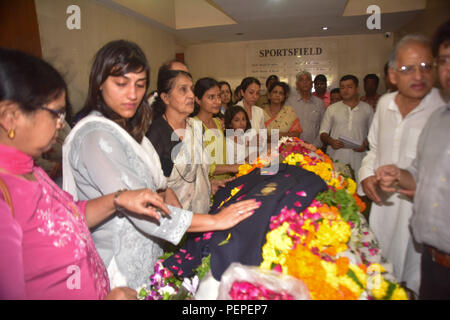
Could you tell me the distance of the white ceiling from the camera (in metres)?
5.38

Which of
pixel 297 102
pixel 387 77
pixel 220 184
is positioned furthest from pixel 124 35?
pixel 387 77

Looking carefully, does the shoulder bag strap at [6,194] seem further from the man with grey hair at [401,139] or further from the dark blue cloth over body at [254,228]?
the man with grey hair at [401,139]

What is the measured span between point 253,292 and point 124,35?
596 centimetres

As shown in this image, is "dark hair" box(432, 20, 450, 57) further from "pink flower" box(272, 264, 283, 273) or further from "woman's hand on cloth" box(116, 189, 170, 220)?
"woman's hand on cloth" box(116, 189, 170, 220)

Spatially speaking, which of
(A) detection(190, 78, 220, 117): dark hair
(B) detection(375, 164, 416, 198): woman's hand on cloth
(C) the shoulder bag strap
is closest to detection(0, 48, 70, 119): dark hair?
(C) the shoulder bag strap

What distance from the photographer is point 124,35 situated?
5.77 meters

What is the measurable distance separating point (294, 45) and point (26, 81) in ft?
30.6

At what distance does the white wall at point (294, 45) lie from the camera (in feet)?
28.0

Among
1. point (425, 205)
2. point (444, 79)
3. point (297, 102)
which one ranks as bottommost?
point (425, 205)

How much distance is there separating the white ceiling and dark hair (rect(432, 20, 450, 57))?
381cm

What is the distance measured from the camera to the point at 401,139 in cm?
113

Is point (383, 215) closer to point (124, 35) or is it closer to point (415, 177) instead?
point (415, 177)

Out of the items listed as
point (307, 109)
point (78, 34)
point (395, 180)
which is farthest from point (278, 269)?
point (78, 34)

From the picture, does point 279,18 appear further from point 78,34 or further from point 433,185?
point 433,185
